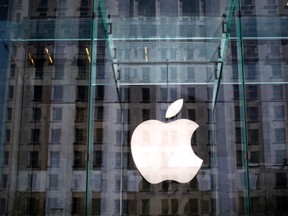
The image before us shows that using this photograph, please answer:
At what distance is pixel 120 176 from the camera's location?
17.3 ft

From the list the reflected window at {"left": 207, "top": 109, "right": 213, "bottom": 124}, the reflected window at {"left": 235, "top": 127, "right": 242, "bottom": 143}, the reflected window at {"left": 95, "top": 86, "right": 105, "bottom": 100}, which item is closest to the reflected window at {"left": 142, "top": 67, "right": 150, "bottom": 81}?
the reflected window at {"left": 95, "top": 86, "right": 105, "bottom": 100}

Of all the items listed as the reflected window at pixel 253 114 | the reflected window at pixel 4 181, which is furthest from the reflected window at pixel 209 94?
the reflected window at pixel 4 181

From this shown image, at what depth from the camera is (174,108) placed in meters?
5.54

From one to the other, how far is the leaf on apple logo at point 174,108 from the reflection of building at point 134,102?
5 cm

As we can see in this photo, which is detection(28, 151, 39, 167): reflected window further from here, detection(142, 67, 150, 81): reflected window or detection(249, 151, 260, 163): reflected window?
detection(249, 151, 260, 163): reflected window

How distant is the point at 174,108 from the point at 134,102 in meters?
0.38

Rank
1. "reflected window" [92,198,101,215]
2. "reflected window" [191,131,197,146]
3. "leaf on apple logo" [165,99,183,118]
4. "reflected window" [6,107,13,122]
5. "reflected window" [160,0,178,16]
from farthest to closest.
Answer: "reflected window" [160,0,178,16] → "leaf on apple logo" [165,99,183,118] → "reflected window" [191,131,197,146] → "reflected window" [92,198,101,215] → "reflected window" [6,107,13,122]

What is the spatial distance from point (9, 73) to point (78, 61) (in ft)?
2.47

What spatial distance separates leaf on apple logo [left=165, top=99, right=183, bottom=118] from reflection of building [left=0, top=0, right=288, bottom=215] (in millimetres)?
49

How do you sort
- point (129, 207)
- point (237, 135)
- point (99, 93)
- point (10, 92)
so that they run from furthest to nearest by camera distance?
point (99, 93), point (237, 135), point (129, 207), point (10, 92)

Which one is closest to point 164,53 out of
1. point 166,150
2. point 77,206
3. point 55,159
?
point 166,150

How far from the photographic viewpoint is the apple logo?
5.33 m

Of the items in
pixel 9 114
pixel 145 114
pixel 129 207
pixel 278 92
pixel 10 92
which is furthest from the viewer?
pixel 278 92

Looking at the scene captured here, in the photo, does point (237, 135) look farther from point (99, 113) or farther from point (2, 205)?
point (2, 205)
